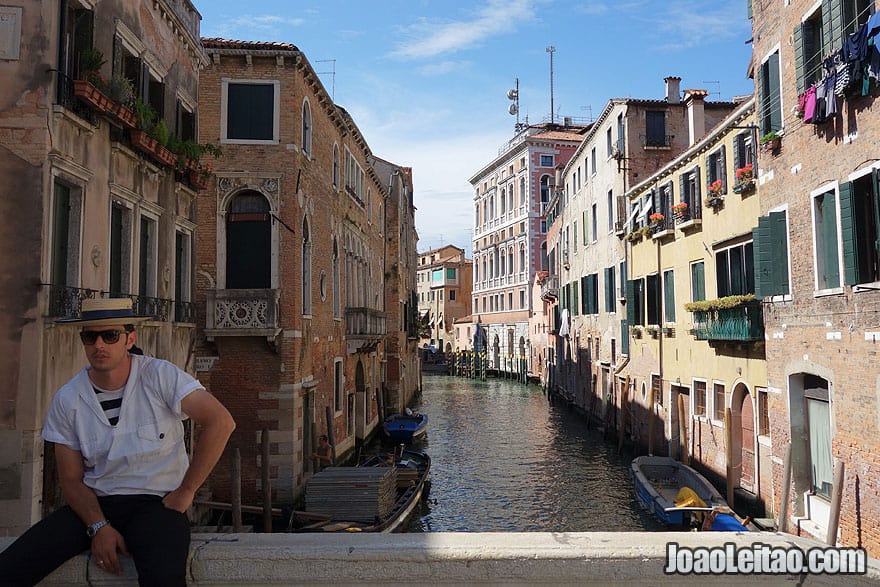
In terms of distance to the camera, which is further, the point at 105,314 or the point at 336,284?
the point at 336,284

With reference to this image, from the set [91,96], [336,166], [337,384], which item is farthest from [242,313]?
[336,166]

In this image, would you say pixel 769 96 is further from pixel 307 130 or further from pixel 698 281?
pixel 307 130

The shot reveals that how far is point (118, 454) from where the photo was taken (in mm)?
2604

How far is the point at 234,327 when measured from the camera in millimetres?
12922

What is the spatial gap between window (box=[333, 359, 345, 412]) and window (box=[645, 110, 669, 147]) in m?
12.1

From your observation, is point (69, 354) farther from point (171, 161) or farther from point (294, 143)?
point (294, 143)

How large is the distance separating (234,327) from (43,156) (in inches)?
249

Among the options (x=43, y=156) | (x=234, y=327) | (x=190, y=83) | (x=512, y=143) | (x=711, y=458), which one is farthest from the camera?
(x=512, y=143)

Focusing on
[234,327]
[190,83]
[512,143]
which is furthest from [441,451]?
[512,143]

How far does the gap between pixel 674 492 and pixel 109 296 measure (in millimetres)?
11902

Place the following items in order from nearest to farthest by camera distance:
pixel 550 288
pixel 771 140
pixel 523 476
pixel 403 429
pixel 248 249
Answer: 1. pixel 771 140
2. pixel 248 249
3. pixel 523 476
4. pixel 403 429
5. pixel 550 288

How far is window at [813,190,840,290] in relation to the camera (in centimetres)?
922

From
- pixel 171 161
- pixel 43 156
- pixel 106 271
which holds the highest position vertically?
pixel 171 161

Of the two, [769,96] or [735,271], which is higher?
[769,96]
